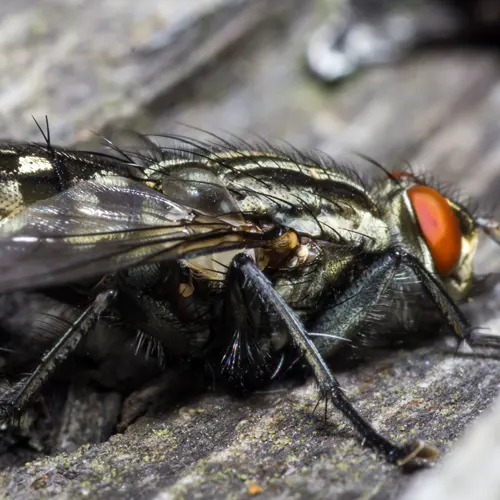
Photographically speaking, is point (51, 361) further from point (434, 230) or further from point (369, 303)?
point (434, 230)

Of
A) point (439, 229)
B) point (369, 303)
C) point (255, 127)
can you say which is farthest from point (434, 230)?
point (255, 127)

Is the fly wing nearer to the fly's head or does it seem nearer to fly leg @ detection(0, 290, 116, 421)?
fly leg @ detection(0, 290, 116, 421)

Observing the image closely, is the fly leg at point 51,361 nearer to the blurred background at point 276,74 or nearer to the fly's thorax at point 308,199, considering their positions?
the fly's thorax at point 308,199

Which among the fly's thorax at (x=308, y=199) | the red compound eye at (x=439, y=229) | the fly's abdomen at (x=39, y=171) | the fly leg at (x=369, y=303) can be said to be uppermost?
the fly's abdomen at (x=39, y=171)

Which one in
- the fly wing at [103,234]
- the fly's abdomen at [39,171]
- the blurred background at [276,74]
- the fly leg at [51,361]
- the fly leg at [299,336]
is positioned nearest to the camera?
the fly wing at [103,234]

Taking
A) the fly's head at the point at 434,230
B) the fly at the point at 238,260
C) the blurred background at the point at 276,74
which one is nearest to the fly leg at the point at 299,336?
the fly at the point at 238,260

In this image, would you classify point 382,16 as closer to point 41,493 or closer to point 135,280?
point 135,280
